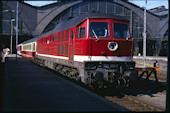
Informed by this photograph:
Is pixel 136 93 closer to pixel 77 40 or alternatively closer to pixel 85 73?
pixel 85 73

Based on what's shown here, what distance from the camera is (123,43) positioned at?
10.4 m

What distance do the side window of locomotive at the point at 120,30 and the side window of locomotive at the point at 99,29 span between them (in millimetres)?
419

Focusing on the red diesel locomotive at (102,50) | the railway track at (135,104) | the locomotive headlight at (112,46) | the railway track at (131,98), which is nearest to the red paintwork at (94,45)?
the red diesel locomotive at (102,50)

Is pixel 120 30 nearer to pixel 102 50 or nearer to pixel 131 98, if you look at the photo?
pixel 102 50

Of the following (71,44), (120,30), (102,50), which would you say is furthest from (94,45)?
(71,44)

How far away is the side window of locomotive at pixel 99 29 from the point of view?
9.96m

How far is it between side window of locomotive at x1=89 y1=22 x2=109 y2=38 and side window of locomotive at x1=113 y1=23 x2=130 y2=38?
0.42 m

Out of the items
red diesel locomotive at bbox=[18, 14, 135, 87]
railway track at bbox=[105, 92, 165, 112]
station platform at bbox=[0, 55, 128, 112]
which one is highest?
red diesel locomotive at bbox=[18, 14, 135, 87]

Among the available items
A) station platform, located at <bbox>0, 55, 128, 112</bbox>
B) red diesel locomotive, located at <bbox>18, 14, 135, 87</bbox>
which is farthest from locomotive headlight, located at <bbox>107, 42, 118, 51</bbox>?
station platform, located at <bbox>0, 55, 128, 112</bbox>

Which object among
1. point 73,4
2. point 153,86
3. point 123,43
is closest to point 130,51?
point 123,43

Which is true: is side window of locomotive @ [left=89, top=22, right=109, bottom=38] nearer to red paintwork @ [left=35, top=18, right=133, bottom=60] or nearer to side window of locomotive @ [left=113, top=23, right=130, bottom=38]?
red paintwork @ [left=35, top=18, right=133, bottom=60]

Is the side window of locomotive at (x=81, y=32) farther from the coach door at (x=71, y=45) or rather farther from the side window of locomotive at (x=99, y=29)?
the coach door at (x=71, y=45)

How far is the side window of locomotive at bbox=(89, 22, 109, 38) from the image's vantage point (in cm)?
996

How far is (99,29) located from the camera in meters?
10.1
